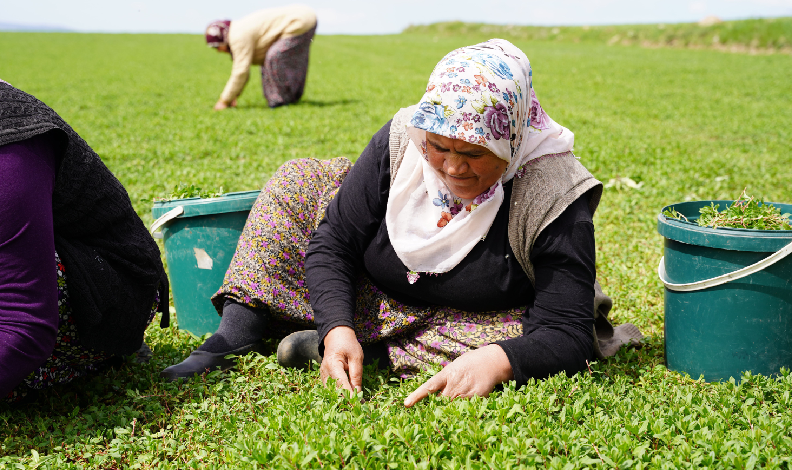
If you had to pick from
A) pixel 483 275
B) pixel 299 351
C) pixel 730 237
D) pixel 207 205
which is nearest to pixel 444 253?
pixel 483 275

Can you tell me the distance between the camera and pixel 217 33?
10.6 meters

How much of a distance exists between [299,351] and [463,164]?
1.03 metres

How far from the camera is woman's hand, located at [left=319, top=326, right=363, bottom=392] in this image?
2.27m

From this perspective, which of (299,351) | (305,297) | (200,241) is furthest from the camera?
(200,241)

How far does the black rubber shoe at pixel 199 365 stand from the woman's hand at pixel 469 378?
0.88m

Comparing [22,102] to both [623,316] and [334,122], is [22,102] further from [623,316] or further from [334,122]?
[334,122]

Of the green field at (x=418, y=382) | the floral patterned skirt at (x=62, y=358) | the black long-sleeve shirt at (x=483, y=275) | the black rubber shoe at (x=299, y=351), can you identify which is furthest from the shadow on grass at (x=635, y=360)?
the floral patterned skirt at (x=62, y=358)

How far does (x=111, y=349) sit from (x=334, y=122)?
7.36 meters

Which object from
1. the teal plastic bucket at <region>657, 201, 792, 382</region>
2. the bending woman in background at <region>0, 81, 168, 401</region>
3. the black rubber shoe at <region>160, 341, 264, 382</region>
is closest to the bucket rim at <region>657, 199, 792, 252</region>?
the teal plastic bucket at <region>657, 201, 792, 382</region>

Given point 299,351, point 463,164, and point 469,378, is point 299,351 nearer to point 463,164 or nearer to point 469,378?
point 469,378

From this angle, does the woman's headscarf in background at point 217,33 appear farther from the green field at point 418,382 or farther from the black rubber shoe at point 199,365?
the black rubber shoe at point 199,365

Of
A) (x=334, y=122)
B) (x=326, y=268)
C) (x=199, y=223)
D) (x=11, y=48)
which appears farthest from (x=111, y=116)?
(x=11, y=48)

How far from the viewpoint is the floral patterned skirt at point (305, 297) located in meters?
2.54

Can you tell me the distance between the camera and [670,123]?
10.0m
